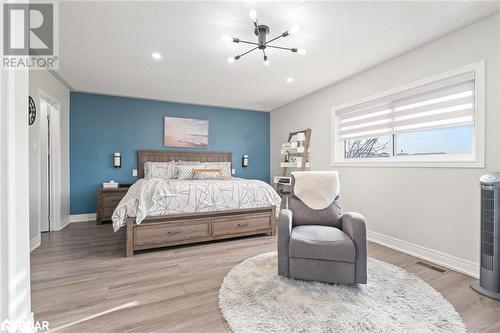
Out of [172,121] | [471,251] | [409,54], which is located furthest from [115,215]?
[409,54]

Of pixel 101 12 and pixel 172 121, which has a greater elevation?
pixel 101 12

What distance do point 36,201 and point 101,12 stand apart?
8.72 feet

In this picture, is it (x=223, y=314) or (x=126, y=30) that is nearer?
(x=223, y=314)

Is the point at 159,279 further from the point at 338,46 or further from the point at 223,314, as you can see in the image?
the point at 338,46

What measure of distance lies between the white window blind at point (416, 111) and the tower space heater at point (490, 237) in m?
0.85

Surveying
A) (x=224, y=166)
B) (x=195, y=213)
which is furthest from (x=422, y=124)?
(x=224, y=166)

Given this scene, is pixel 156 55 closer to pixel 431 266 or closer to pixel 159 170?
pixel 159 170

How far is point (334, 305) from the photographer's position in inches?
68.0

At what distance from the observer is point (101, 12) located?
2076 mm

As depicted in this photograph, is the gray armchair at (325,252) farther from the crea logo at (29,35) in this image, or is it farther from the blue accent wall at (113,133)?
the blue accent wall at (113,133)

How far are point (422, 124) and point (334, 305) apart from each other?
2431 mm

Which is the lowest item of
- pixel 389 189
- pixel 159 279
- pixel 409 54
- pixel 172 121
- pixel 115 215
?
pixel 159 279

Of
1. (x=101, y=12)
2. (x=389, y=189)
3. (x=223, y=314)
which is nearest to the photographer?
(x=223, y=314)

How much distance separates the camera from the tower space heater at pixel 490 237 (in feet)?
6.15
